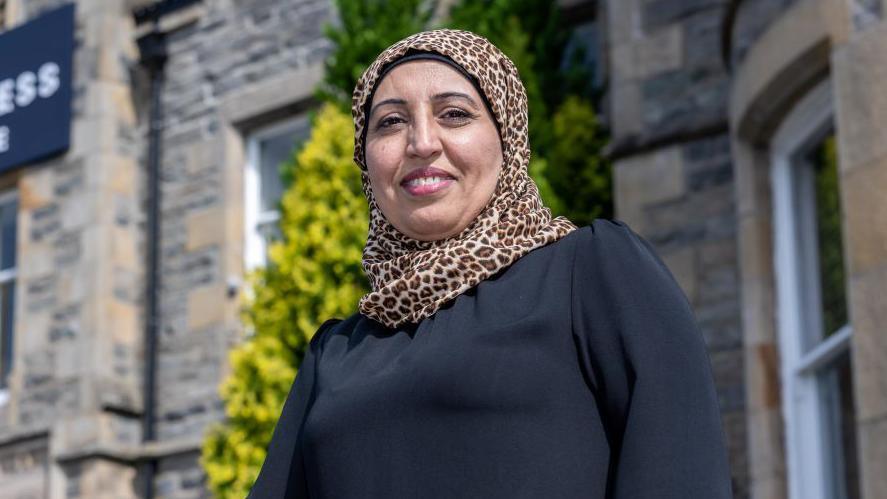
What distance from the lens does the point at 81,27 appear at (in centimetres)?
1105

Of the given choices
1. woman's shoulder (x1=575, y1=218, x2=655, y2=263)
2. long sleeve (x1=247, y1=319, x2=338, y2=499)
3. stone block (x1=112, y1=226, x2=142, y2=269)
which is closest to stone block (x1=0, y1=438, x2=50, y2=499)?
stone block (x1=112, y1=226, x2=142, y2=269)

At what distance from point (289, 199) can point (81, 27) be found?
11.3ft

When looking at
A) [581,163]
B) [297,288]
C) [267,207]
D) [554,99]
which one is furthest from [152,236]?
[581,163]

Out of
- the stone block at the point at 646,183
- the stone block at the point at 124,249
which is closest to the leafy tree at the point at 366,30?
the stone block at the point at 646,183

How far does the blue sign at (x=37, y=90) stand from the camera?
1092 cm

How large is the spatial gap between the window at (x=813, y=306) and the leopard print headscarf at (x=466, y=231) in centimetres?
413

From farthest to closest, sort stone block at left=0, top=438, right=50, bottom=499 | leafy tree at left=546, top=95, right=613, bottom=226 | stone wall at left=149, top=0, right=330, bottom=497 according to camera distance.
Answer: stone block at left=0, top=438, right=50, bottom=499
stone wall at left=149, top=0, right=330, bottom=497
leafy tree at left=546, top=95, right=613, bottom=226

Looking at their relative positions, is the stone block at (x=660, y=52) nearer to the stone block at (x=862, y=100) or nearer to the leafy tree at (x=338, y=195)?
the leafy tree at (x=338, y=195)

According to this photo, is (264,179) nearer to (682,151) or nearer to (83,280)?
(83,280)

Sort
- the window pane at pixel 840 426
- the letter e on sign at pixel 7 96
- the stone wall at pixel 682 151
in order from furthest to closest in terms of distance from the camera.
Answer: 1. the letter e on sign at pixel 7 96
2. the stone wall at pixel 682 151
3. the window pane at pixel 840 426

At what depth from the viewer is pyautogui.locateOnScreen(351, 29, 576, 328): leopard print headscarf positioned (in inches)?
83.1

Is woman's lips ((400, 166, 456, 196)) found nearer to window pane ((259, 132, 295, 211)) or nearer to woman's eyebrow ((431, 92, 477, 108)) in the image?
woman's eyebrow ((431, 92, 477, 108))

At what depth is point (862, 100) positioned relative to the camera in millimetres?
5512

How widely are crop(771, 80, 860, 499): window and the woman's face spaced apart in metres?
4.19
